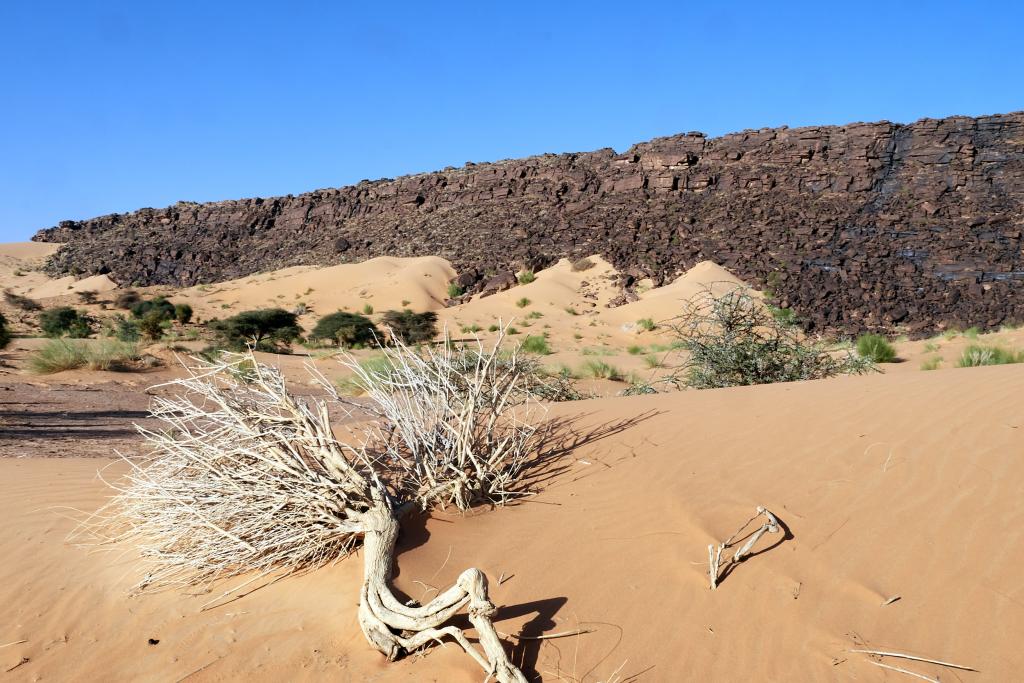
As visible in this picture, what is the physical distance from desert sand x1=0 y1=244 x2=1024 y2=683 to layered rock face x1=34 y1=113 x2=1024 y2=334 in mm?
25010

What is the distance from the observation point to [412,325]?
2891cm

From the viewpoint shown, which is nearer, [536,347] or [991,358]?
[991,358]

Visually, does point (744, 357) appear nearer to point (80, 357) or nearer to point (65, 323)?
point (80, 357)

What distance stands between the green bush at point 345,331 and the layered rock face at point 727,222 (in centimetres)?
1165

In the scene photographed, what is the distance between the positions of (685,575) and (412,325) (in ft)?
84.8

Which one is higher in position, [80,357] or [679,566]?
[80,357]

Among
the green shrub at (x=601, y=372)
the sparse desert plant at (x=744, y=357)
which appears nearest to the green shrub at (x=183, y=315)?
the green shrub at (x=601, y=372)

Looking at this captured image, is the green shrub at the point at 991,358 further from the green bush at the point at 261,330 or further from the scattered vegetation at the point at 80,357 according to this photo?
the green bush at the point at 261,330

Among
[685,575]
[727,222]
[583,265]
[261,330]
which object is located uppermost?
[727,222]

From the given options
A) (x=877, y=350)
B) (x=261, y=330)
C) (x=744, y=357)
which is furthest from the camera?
(x=261, y=330)

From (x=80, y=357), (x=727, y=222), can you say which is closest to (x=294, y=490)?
(x=80, y=357)

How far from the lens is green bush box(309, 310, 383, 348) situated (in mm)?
26047

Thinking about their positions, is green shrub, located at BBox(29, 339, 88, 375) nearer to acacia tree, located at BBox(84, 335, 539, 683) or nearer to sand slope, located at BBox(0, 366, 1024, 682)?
sand slope, located at BBox(0, 366, 1024, 682)

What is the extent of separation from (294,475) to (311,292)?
3756 centimetres
